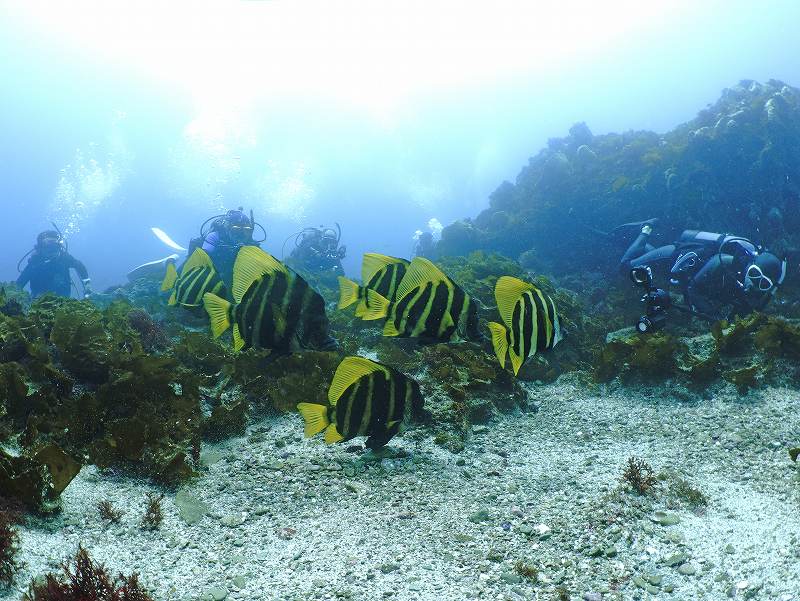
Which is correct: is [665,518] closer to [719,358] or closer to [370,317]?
[370,317]

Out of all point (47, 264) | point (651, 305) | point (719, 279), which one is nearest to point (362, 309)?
point (651, 305)

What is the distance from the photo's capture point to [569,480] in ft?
12.6

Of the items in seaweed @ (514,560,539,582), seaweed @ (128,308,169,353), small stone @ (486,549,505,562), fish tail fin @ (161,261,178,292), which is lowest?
small stone @ (486,549,505,562)

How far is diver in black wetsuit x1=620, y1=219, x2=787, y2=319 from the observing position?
24.2 ft

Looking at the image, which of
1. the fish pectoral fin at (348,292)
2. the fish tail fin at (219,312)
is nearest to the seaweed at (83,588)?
the fish tail fin at (219,312)

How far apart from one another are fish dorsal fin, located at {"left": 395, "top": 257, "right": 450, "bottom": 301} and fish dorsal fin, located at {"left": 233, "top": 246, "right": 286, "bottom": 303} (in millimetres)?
890

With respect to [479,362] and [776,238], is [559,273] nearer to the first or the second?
[776,238]

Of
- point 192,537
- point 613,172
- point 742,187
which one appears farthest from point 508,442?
point 613,172

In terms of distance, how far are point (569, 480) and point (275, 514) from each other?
2.39 m

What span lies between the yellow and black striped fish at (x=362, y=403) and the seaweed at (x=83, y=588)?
4.32 feet

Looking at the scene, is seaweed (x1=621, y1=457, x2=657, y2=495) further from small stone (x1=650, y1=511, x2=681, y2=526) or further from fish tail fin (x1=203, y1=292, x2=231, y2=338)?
fish tail fin (x1=203, y1=292, x2=231, y2=338)

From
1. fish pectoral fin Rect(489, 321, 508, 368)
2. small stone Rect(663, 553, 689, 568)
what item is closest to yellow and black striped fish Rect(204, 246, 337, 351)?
fish pectoral fin Rect(489, 321, 508, 368)

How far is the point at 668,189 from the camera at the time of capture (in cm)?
1391

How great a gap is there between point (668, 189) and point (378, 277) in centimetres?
1332
